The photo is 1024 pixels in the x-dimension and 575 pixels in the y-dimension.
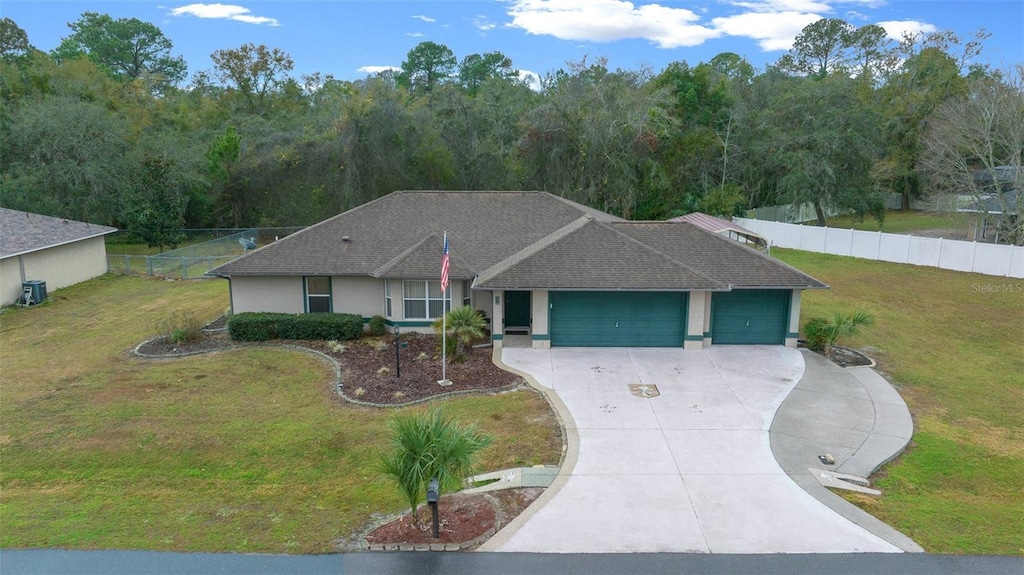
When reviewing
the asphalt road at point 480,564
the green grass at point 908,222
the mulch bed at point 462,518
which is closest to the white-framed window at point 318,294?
the mulch bed at point 462,518

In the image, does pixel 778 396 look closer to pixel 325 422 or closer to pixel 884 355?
pixel 884 355

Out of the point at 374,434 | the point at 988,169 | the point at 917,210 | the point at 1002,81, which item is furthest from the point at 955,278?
the point at 917,210

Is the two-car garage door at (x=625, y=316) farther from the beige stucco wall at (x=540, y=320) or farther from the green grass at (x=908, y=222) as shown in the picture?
the green grass at (x=908, y=222)

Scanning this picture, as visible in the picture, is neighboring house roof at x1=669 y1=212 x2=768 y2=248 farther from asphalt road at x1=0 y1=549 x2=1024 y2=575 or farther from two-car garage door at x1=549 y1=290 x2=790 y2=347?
asphalt road at x1=0 y1=549 x2=1024 y2=575

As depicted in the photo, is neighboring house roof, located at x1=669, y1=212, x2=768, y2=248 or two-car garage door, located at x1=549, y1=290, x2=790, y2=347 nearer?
two-car garage door, located at x1=549, y1=290, x2=790, y2=347

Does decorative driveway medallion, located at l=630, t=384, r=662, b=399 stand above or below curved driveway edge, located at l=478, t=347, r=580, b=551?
above

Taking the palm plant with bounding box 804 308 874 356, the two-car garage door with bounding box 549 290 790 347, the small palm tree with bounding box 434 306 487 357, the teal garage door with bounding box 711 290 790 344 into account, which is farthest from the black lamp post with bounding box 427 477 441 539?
the palm plant with bounding box 804 308 874 356
